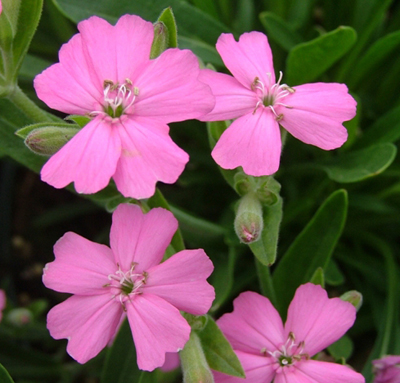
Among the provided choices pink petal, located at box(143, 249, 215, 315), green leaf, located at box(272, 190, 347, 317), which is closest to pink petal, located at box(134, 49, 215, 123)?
pink petal, located at box(143, 249, 215, 315)

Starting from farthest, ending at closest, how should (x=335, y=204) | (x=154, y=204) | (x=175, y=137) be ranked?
(x=175, y=137) → (x=335, y=204) → (x=154, y=204)

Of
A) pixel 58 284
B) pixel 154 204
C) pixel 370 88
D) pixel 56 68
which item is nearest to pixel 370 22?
pixel 370 88

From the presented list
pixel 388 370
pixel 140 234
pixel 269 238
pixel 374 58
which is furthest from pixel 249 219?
pixel 374 58

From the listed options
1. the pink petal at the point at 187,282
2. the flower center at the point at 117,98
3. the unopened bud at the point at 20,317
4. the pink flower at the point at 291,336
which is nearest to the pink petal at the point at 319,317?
the pink flower at the point at 291,336

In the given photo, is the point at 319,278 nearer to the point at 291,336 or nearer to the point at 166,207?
the point at 291,336

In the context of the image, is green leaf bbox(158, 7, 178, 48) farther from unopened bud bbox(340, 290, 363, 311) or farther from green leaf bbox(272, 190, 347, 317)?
unopened bud bbox(340, 290, 363, 311)

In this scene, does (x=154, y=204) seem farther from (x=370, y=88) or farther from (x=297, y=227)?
(x=370, y=88)
